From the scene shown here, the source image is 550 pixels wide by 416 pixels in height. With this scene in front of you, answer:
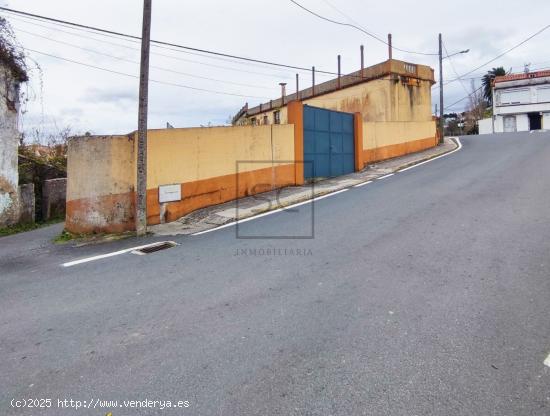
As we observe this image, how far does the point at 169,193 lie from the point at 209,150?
1639 millimetres

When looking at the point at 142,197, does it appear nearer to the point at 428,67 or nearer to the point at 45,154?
the point at 45,154

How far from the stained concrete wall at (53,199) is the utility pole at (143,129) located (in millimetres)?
5099

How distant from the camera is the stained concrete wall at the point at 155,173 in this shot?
7969mm

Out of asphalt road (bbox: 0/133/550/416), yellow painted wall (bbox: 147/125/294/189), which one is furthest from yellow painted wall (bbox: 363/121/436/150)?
asphalt road (bbox: 0/133/550/416)

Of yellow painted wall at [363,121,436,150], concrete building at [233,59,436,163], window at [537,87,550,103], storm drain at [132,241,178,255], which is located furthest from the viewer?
window at [537,87,550,103]

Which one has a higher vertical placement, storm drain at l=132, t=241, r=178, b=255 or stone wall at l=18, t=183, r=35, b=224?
stone wall at l=18, t=183, r=35, b=224

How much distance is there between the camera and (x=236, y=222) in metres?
8.25

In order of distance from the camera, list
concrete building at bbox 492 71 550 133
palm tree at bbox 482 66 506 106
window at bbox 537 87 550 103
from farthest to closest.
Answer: palm tree at bbox 482 66 506 106, concrete building at bbox 492 71 550 133, window at bbox 537 87 550 103

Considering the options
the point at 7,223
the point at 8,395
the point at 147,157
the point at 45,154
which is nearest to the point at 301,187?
the point at 147,157

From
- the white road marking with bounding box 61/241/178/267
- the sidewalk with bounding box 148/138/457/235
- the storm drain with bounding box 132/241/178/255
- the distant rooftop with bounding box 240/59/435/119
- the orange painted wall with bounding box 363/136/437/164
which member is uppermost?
the distant rooftop with bounding box 240/59/435/119

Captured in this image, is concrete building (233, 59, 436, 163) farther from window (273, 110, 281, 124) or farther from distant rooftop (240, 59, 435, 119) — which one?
window (273, 110, 281, 124)

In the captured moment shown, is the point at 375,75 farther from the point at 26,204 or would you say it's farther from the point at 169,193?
the point at 26,204

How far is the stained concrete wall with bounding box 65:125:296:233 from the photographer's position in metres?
7.97

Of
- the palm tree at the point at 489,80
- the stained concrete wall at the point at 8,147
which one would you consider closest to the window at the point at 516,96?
the palm tree at the point at 489,80
